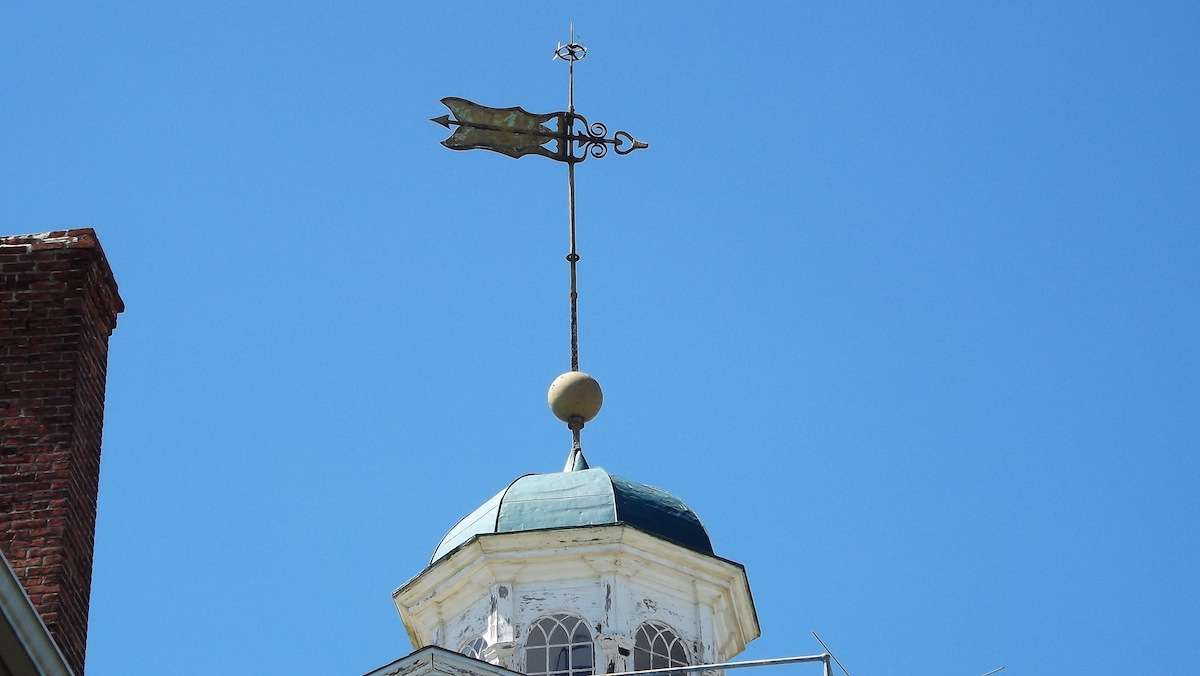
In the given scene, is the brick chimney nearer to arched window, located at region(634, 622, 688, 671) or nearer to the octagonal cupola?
the octagonal cupola

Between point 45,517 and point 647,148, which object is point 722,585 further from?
point 45,517

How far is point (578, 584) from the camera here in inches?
929

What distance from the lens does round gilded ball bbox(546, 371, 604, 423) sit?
2523 centimetres

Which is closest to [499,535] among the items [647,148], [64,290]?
[647,148]

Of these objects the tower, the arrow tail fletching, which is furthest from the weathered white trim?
the arrow tail fletching

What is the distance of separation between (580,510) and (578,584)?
2.40 ft

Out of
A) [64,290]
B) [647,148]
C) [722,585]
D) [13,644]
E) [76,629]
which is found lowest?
[13,644]

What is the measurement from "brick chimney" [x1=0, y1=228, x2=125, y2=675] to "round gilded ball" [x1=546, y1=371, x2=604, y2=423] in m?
7.06

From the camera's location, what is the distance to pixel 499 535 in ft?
78.0

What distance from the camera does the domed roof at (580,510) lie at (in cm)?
2395

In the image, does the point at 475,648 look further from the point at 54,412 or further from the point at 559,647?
the point at 54,412

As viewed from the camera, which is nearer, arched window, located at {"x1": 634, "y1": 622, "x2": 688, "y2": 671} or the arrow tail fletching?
arched window, located at {"x1": 634, "y1": 622, "x2": 688, "y2": 671}

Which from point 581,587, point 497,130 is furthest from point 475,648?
point 497,130

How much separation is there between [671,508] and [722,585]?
0.81m
